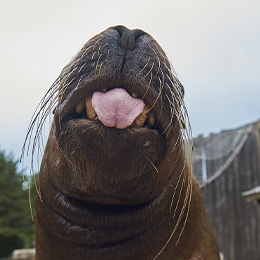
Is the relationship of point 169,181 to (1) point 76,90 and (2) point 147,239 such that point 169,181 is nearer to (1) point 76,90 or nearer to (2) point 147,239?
(2) point 147,239

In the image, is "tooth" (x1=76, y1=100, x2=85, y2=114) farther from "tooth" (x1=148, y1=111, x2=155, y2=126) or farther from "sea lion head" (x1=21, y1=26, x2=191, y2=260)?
"tooth" (x1=148, y1=111, x2=155, y2=126)

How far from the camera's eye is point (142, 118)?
1.82 metres

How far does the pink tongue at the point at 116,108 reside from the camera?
168 cm

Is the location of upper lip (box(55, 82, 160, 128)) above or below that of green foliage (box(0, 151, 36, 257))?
above

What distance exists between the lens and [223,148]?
8453mm

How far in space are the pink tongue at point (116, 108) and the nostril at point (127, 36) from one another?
9.8 inches

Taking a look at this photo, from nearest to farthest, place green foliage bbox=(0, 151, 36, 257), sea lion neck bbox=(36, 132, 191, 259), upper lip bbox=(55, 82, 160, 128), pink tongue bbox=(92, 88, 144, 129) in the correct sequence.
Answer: pink tongue bbox=(92, 88, 144, 129) → upper lip bbox=(55, 82, 160, 128) → sea lion neck bbox=(36, 132, 191, 259) → green foliage bbox=(0, 151, 36, 257)

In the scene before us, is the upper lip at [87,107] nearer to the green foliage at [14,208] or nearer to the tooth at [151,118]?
the tooth at [151,118]

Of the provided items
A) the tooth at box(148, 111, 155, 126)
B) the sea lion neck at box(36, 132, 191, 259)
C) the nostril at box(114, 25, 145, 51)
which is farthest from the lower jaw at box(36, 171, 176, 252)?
the nostril at box(114, 25, 145, 51)

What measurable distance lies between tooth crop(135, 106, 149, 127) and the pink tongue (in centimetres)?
5

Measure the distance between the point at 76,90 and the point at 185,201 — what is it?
3.03 ft

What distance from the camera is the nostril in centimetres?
186

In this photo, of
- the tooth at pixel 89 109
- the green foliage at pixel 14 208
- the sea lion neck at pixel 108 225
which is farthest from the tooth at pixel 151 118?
the green foliage at pixel 14 208

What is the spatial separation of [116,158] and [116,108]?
226 mm
